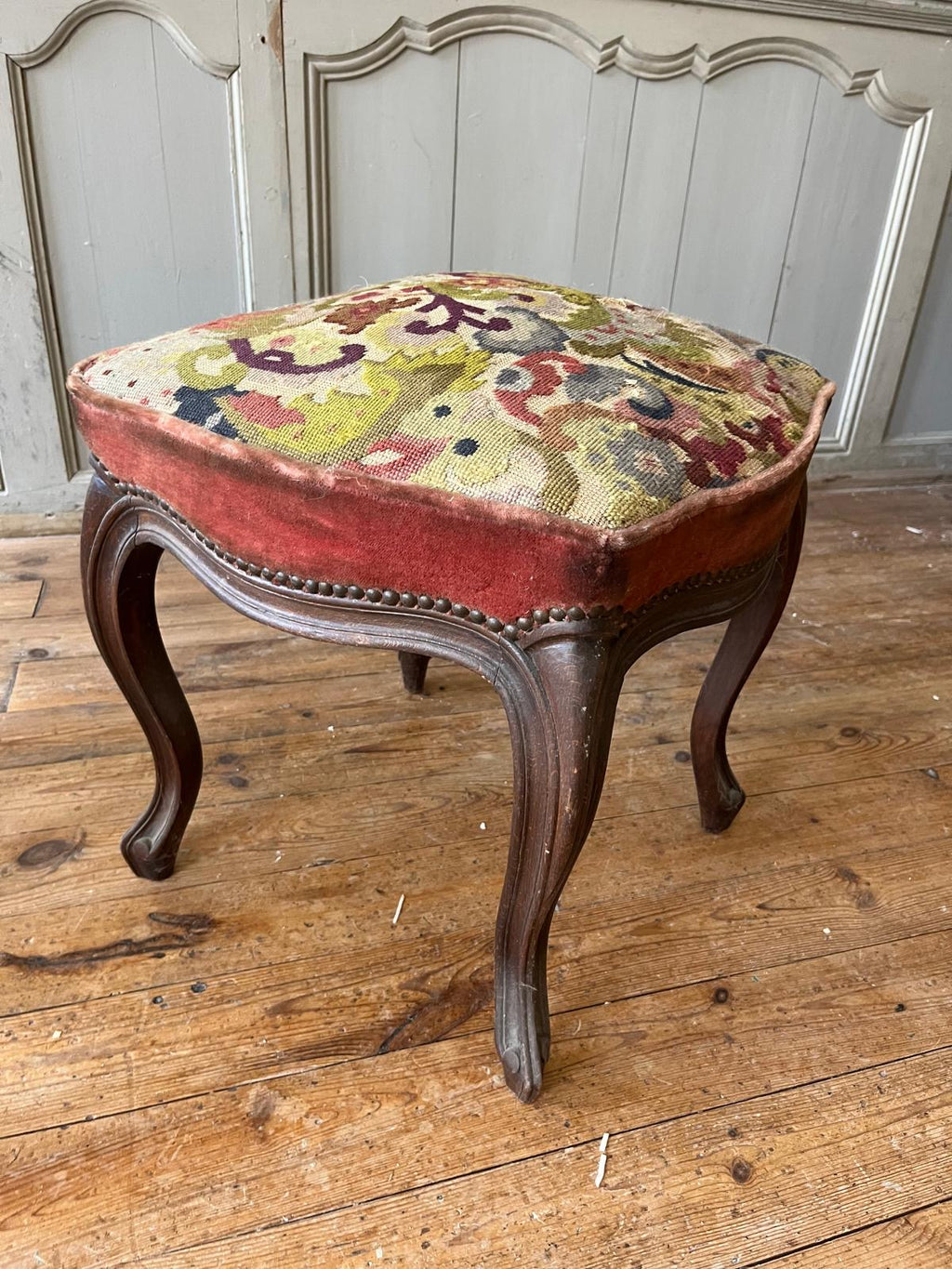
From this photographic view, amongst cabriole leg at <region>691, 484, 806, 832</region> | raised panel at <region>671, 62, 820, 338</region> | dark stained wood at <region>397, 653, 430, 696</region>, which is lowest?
dark stained wood at <region>397, 653, 430, 696</region>

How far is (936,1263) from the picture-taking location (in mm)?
570

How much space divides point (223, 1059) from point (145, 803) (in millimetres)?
337

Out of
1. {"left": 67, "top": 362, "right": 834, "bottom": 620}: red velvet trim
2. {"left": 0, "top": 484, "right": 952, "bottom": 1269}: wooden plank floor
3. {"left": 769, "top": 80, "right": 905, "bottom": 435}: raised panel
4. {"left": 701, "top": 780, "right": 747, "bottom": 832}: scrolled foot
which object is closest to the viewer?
{"left": 67, "top": 362, "right": 834, "bottom": 620}: red velvet trim

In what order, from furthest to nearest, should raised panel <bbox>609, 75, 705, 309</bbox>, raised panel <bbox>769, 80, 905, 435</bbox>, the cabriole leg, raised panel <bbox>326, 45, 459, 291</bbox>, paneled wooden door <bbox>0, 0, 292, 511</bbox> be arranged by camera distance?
raised panel <bbox>769, 80, 905, 435</bbox>, raised panel <bbox>609, 75, 705, 309</bbox>, raised panel <bbox>326, 45, 459, 291</bbox>, paneled wooden door <bbox>0, 0, 292, 511</bbox>, the cabriole leg

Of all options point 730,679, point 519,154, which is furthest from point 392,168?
point 730,679

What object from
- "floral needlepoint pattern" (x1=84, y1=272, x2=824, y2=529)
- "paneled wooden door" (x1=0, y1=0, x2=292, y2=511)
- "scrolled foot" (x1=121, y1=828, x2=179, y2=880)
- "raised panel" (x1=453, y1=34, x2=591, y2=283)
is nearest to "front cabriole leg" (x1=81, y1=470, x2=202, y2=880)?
"scrolled foot" (x1=121, y1=828, x2=179, y2=880)

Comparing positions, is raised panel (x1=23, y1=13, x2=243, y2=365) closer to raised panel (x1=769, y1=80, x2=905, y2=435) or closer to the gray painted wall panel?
the gray painted wall panel

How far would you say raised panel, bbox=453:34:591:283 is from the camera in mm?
1413

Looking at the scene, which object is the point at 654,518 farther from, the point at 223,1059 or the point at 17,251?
the point at 17,251

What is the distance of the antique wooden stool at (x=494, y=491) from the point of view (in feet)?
1.61

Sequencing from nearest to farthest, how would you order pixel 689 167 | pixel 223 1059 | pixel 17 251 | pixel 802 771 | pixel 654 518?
pixel 654 518
pixel 223 1059
pixel 802 771
pixel 17 251
pixel 689 167

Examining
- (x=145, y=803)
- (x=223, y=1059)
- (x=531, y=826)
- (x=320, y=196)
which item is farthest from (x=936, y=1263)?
(x=320, y=196)

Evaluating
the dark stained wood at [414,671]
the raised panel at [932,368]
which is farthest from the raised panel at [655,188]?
the dark stained wood at [414,671]

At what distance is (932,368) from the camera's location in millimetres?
1902
